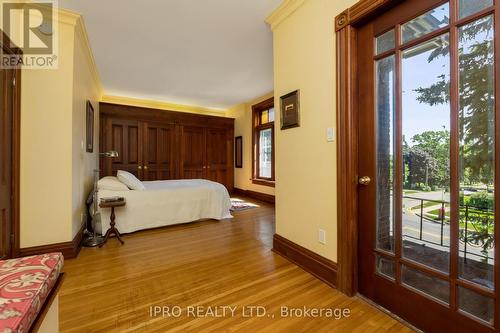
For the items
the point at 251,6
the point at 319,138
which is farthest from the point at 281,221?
the point at 251,6

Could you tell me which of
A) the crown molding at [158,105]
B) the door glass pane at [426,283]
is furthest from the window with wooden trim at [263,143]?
the door glass pane at [426,283]

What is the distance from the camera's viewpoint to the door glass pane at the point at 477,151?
3.64 ft

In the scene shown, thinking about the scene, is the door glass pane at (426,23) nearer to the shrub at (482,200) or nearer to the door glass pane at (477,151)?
the door glass pane at (477,151)

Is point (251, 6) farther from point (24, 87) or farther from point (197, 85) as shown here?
point (197, 85)

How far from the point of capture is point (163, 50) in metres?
3.24

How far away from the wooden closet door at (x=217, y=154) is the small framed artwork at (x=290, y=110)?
4.26m

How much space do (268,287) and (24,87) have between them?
2.96m

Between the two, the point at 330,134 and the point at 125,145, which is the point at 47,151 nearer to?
the point at 330,134

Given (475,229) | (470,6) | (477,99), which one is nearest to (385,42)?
(470,6)

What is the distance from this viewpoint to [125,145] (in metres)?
5.33

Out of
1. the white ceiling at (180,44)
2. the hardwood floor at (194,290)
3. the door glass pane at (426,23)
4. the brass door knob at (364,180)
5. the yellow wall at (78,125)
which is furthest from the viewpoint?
the yellow wall at (78,125)

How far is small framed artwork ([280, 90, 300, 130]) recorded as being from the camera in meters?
2.18

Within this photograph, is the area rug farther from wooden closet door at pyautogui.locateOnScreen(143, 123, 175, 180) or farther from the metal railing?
the metal railing

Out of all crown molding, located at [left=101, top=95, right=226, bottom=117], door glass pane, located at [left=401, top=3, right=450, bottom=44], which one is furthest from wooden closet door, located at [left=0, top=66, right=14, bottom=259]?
crown molding, located at [left=101, top=95, right=226, bottom=117]
